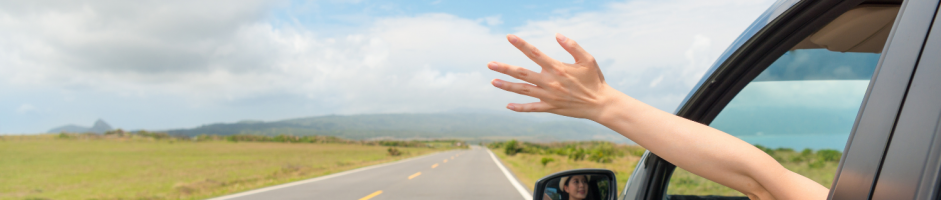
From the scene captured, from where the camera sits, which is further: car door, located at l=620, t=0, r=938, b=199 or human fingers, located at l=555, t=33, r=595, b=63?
human fingers, located at l=555, t=33, r=595, b=63

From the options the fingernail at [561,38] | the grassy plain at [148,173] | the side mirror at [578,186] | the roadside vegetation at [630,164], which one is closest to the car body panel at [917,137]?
the roadside vegetation at [630,164]

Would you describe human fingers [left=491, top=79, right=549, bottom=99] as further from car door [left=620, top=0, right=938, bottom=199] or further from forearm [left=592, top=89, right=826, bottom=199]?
car door [left=620, top=0, right=938, bottom=199]

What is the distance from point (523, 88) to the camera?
0.88 meters

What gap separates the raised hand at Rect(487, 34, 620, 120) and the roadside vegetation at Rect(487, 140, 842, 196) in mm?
430

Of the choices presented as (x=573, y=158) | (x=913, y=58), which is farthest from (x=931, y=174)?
(x=573, y=158)

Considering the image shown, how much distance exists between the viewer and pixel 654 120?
0.86 m

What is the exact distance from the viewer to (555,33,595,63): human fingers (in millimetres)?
850

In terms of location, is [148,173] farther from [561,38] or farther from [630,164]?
[561,38]

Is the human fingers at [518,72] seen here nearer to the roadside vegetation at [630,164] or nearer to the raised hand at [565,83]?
the raised hand at [565,83]

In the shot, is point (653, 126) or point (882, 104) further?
point (653, 126)

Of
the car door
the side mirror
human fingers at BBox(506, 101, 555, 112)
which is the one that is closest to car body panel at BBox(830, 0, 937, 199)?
the car door

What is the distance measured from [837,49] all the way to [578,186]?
1035 millimetres

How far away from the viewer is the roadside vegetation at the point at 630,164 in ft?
10.6

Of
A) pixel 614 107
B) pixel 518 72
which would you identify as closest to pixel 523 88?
pixel 518 72
